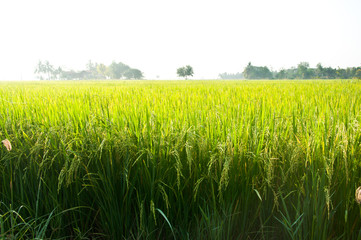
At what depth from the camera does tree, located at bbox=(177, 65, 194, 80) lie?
295 ft

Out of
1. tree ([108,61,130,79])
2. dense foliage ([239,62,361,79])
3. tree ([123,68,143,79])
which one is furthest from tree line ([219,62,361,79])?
tree ([108,61,130,79])

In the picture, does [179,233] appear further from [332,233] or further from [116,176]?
[332,233]

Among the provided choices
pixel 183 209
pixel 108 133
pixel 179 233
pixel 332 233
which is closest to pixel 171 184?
pixel 183 209

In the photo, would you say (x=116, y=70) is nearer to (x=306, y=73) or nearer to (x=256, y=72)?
(x=256, y=72)

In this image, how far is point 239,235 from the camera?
1500 millimetres

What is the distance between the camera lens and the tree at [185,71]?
90000mm

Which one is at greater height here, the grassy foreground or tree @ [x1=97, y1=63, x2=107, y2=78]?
tree @ [x1=97, y1=63, x2=107, y2=78]

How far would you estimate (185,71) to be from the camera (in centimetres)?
8969

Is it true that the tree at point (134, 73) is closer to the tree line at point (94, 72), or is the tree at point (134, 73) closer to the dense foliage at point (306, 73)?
the tree line at point (94, 72)

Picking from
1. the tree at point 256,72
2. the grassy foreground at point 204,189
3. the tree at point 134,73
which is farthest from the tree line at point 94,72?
the grassy foreground at point 204,189

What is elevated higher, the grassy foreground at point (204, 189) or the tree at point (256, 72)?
the tree at point (256, 72)

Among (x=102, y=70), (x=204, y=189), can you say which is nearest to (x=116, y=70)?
(x=102, y=70)

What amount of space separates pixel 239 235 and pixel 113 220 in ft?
Answer: 2.52

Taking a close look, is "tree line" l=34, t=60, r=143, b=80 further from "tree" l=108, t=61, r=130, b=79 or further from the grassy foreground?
the grassy foreground
